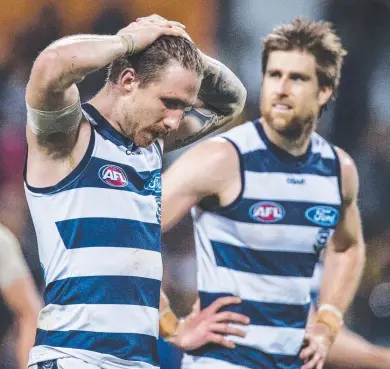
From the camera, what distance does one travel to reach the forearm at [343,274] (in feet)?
9.80

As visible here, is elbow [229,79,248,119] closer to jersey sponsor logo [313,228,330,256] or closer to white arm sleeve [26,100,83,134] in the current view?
jersey sponsor logo [313,228,330,256]

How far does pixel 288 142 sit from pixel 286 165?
0.08 metres

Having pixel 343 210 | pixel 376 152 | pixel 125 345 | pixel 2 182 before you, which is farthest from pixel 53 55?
pixel 376 152

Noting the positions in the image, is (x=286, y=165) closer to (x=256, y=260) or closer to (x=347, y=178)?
(x=347, y=178)

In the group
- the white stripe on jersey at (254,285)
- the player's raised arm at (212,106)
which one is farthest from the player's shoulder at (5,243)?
the player's raised arm at (212,106)

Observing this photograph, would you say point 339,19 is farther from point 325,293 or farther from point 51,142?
point 51,142

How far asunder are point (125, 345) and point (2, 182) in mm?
1669

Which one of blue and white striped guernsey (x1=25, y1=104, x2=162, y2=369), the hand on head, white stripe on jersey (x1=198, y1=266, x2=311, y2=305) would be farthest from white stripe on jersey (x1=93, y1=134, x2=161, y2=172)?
white stripe on jersey (x1=198, y1=266, x2=311, y2=305)

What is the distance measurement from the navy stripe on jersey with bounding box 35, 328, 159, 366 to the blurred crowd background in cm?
129

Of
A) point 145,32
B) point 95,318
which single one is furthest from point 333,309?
point 145,32

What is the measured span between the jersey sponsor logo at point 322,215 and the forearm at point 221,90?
43 centimetres

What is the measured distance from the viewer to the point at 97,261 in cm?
191

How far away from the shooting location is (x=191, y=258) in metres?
3.77

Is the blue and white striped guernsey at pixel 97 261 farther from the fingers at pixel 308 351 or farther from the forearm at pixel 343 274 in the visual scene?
the forearm at pixel 343 274
